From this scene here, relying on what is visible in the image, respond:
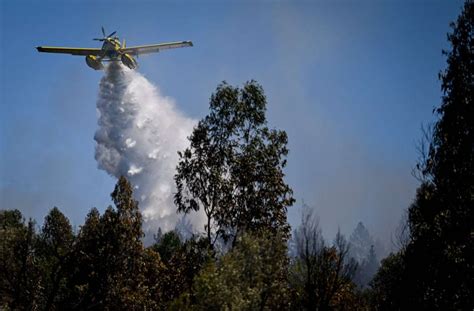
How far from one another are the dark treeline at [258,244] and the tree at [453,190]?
5cm

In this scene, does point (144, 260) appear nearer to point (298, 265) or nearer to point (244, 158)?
point (244, 158)

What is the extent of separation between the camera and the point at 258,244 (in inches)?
779

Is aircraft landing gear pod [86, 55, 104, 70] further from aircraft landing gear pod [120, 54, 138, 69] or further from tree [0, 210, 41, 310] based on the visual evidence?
tree [0, 210, 41, 310]

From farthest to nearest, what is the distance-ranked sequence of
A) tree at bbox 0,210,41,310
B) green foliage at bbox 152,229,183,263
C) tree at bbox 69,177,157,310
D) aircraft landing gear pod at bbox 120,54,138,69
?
aircraft landing gear pod at bbox 120,54,138,69 → green foliage at bbox 152,229,183,263 → tree at bbox 0,210,41,310 → tree at bbox 69,177,157,310

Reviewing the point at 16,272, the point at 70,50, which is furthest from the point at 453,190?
the point at 70,50

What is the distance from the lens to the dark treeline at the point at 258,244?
64.3 ft

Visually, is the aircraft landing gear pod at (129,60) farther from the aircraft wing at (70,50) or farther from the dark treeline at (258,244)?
the dark treeline at (258,244)

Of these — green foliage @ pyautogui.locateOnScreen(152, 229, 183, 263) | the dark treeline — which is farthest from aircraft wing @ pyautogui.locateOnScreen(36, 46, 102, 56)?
the dark treeline

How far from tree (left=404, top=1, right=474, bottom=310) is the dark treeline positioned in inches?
2.1

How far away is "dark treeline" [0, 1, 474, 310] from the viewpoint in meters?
19.6

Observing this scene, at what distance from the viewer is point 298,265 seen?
22219mm

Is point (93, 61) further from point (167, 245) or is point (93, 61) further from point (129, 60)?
point (167, 245)

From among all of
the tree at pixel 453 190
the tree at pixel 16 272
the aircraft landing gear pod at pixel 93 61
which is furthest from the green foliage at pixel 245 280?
the aircraft landing gear pod at pixel 93 61

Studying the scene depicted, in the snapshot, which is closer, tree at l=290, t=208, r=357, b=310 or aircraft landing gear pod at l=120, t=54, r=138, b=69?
tree at l=290, t=208, r=357, b=310
